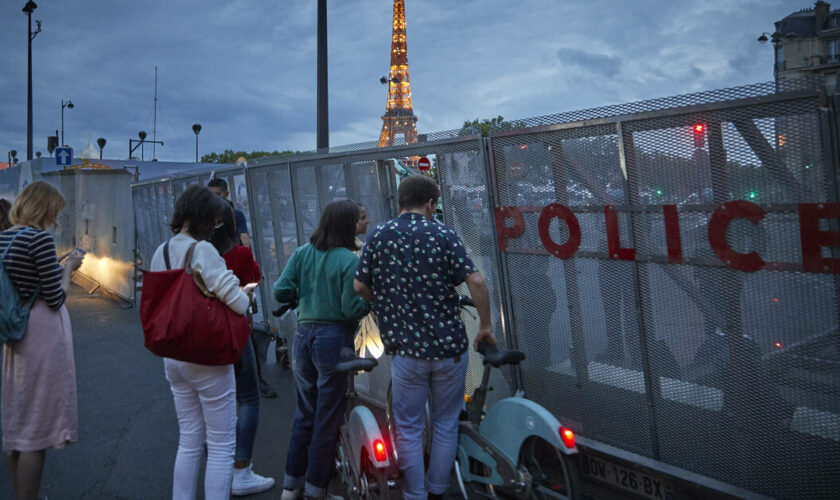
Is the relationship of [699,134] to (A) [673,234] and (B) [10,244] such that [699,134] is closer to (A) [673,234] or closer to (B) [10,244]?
(A) [673,234]

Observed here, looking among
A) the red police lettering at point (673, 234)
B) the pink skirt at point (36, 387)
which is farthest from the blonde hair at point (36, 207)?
the red police lettering at point (673, 234)

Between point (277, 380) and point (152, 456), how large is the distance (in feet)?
7.21

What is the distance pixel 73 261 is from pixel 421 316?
90.2 inches

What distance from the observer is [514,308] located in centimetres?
443

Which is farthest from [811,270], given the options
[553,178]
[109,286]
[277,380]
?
[109,286]

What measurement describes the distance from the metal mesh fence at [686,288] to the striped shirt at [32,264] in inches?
110

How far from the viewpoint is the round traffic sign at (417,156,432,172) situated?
5512mm

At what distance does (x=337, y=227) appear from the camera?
12.3 feet

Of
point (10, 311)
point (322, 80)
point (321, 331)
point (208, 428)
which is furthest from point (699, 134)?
point (322, 80)

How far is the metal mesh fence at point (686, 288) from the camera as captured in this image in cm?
301

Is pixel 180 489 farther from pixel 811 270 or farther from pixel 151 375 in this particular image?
pixel 151 375

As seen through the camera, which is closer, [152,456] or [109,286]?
[152,456]

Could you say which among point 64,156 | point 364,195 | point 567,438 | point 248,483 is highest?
point 64,156

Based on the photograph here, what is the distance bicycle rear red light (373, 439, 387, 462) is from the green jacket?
0.73 meters
